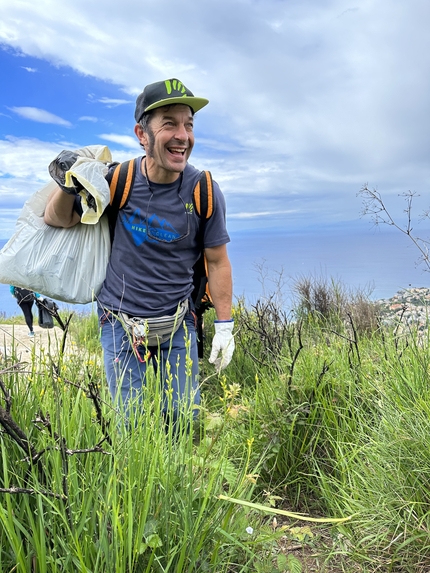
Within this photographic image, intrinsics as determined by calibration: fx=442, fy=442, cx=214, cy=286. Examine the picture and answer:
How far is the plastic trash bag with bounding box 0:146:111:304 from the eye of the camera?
335cm

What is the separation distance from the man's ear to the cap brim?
238mm

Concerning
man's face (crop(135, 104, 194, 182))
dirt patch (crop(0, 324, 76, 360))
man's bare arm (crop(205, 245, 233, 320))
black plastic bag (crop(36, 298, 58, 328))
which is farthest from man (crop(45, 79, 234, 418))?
dirt patch (crop(0, 324, 76, 360))

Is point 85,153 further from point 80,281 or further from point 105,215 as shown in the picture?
point 80,281

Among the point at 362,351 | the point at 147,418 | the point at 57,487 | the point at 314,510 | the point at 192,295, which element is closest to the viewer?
the point at 57,487

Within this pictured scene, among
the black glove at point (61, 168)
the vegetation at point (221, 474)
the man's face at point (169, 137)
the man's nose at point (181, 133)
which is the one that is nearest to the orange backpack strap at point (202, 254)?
the man's face at point (169, 137)

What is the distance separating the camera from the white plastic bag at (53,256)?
3352mm

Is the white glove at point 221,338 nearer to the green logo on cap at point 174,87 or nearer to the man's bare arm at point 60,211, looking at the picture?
the man's bare arm at point 60,211

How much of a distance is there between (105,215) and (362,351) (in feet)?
7.40

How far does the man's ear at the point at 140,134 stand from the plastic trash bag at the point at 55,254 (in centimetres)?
29

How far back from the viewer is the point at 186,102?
10.9ft

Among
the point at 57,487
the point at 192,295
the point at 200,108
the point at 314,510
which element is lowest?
the point at 314,510

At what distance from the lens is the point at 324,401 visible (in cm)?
257

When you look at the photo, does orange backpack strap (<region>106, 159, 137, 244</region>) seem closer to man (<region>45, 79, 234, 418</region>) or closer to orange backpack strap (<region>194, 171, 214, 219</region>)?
man (<region>45, 79, 234, 418</region>)

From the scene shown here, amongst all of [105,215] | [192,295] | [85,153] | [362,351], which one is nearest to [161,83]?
[85,153]
